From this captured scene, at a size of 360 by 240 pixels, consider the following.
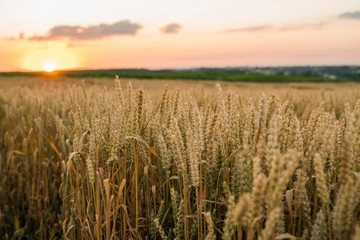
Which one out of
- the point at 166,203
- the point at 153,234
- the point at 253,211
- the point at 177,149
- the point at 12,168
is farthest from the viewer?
the point at 12,168

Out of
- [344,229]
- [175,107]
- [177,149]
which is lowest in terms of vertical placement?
[344,229]

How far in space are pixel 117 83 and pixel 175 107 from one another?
0.40 meters

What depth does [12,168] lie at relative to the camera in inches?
145

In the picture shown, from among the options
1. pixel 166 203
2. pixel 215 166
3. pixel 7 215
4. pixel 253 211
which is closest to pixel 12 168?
pixel 7 215

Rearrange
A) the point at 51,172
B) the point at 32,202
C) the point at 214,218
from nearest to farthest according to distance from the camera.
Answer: the point at 214,218, the point at 32,202, the point at 51,172

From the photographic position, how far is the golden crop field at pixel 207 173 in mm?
832

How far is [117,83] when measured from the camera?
175cm

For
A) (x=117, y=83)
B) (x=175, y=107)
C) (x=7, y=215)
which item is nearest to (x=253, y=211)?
(x=175, y=107)

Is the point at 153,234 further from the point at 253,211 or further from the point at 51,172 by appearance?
the point at 51,172

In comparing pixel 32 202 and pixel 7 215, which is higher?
pixel 32 202

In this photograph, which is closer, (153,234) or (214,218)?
(214,218)

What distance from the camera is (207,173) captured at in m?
1.25

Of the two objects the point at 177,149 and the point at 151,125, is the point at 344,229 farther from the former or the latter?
the point at 151,125

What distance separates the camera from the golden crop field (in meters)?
0.83
